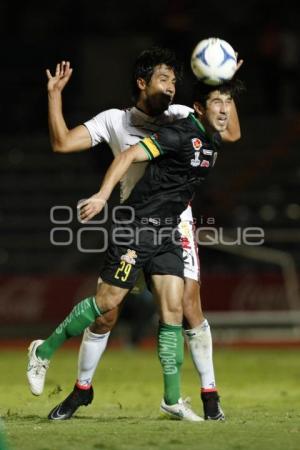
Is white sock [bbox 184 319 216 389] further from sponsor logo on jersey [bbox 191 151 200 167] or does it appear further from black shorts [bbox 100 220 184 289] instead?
sponsor logo on jersey [bbox 191 151 200 167]

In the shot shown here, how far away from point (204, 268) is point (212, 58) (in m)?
10.1

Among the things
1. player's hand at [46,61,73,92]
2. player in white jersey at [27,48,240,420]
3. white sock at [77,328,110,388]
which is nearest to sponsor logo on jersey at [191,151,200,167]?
player in white jersey at [27,48,240,420]

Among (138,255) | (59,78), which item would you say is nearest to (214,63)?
(59,78)

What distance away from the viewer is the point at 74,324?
23.6 ft

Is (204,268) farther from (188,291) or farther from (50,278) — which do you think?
(188,291)

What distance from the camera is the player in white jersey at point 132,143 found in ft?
23.7

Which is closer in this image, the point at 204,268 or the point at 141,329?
the point at 141,329

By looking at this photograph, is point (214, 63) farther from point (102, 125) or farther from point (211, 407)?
point (211, 407)

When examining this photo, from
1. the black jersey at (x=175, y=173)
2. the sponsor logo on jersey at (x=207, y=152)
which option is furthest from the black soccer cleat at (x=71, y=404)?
the sponsor logo on jersey at (x=207, y=152)

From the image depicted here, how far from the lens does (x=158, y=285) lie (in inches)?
280

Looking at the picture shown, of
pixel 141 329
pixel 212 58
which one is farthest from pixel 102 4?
pixel 212 58

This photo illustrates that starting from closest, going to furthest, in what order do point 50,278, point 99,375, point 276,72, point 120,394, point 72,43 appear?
point 120,394
point 99,375
point 50,278
point 276,72
point 72,43

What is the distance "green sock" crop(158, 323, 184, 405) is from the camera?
7176mm

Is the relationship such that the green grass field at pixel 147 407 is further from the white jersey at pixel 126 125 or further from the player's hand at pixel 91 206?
the white jersey at pixel 126 125
